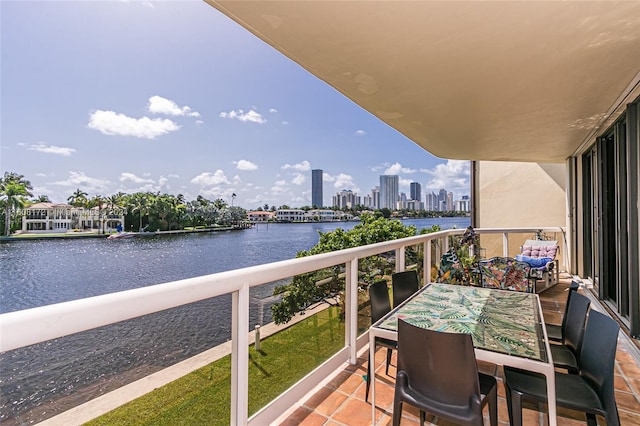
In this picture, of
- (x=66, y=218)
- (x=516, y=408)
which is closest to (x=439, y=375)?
(x=516, y=408)

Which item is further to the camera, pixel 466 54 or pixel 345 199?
pixel 345 199

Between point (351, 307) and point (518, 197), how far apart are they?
10.3m

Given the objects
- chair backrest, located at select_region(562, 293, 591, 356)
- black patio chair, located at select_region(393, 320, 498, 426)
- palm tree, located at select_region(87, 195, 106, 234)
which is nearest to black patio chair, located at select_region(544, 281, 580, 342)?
chair backrest, located at select_region(562, 293, 591, 356)

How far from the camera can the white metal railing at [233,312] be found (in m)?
1.14

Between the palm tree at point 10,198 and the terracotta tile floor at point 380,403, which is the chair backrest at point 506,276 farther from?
the palm tree at point 10,198

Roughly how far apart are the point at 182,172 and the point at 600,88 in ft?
194

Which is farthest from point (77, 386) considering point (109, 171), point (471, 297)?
point (109, 171)

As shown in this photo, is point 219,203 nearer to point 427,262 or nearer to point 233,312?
point 427,262

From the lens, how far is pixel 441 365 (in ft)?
5.37

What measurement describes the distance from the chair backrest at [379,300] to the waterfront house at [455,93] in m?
0.41

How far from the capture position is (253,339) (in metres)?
2.13

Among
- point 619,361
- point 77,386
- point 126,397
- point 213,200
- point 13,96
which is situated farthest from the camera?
point 213,200

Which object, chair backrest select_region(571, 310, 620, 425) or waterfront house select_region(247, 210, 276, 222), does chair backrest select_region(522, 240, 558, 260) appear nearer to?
chair backrest select_region(571, 310, 620, 425)

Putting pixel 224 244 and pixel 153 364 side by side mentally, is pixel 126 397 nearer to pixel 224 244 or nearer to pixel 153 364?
pixel 153 364
